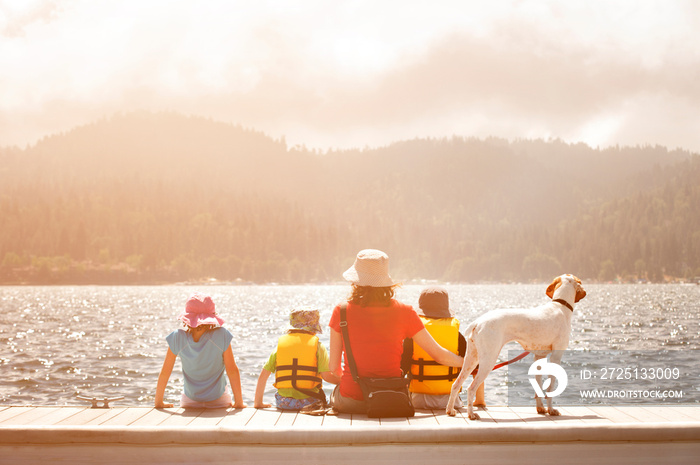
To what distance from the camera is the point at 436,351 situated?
23.0 feet

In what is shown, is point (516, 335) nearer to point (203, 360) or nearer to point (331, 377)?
point (331, 377)

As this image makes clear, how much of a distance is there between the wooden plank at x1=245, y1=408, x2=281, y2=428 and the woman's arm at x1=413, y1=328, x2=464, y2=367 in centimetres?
174

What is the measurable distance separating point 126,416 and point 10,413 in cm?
129

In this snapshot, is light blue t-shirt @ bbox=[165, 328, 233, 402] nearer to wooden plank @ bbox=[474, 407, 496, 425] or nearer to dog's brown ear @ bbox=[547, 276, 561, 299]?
wooden plank @ bbox=[474, 407, 496, 425]

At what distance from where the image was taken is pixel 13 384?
24.2m

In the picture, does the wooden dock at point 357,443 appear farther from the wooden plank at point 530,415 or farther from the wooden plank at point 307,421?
the wooden plank at point 530,415

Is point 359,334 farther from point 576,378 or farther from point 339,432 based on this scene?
point 576,378

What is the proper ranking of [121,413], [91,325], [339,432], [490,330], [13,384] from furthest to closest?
[91,325], [13,384], [121,413], [490,330], [339,432]

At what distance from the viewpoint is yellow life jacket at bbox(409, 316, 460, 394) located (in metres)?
7.32

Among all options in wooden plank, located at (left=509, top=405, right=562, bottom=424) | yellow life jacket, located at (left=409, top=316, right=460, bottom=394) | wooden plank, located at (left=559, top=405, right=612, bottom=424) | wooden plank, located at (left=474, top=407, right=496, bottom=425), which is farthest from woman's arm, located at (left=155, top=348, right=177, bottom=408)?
wooden plank, located at (left=559, top=405, right=612, bottom=424)


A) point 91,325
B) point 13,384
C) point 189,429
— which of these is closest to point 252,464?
point 189,429

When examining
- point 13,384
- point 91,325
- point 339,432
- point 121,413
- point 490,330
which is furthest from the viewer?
point 91,325

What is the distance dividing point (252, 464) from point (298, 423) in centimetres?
72

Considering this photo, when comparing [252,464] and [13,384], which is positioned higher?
[252,464]
